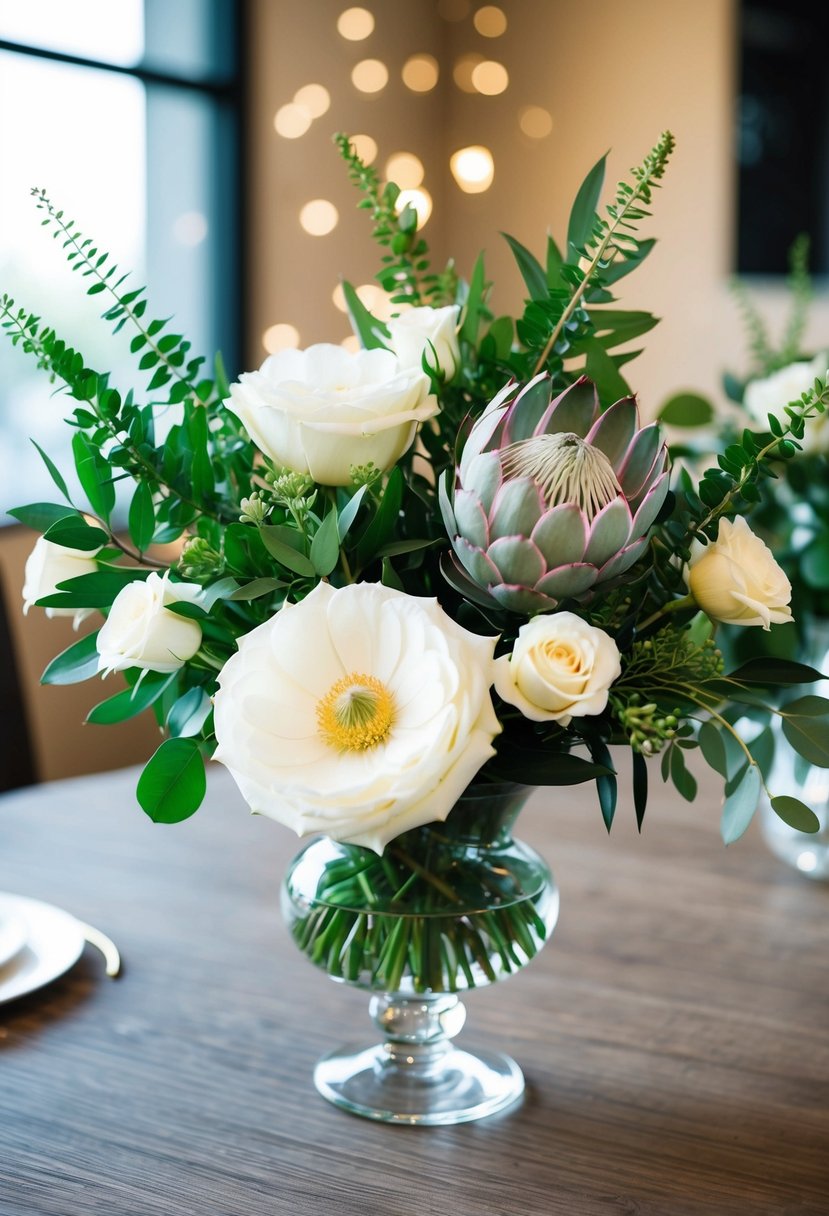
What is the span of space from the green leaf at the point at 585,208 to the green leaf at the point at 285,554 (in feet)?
0.81

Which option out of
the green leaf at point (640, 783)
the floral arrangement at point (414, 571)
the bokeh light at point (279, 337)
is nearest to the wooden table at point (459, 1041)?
the floral arrangement at point (414, 571)

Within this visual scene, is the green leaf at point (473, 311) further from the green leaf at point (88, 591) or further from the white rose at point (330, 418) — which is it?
the green leaf at point (88, 591)

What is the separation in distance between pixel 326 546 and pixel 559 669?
0.13 meters

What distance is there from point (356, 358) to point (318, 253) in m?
2.58

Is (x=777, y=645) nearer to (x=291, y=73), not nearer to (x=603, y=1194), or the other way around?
(x=603, y=1194)

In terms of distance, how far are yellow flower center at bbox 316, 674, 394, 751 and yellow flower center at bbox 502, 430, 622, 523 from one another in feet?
0.42

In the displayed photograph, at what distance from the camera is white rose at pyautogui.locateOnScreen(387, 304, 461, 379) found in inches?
27.1

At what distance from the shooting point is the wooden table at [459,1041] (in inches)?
26.7

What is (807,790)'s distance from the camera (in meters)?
1.12

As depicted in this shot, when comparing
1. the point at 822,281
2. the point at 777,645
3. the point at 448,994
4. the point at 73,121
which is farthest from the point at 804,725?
the point at 822,281

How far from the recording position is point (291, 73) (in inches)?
119

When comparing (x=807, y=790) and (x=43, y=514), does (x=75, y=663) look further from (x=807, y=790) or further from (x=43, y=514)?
(x=807, y=790)

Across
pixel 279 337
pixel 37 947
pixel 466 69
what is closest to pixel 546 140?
pixel 466 69

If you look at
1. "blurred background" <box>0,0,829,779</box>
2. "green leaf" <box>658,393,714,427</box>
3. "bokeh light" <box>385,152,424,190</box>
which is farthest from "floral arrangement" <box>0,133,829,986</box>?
"bokeh light" <box>385,152,424,190</box>
